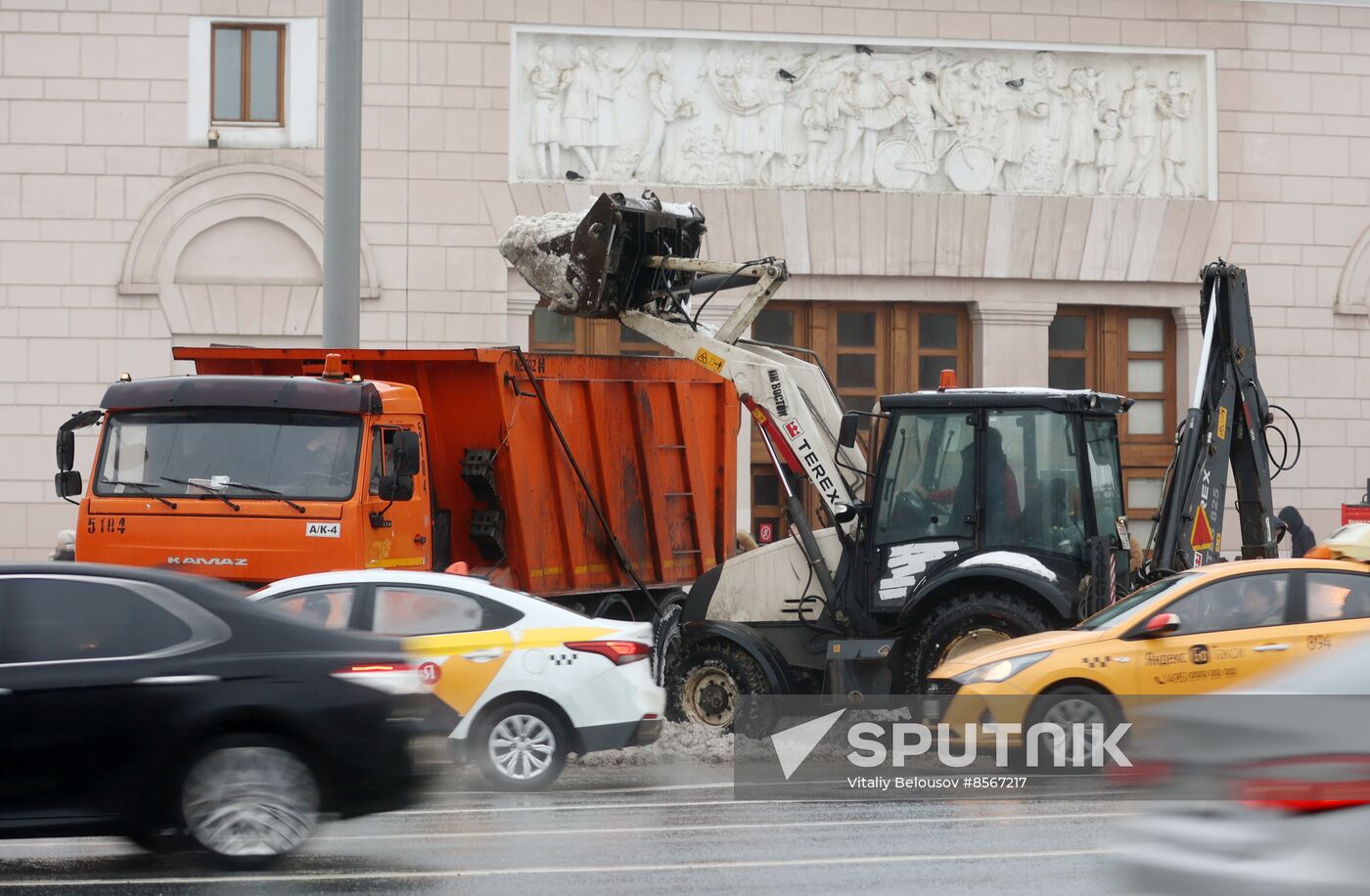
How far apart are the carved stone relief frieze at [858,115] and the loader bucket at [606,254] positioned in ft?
35.4

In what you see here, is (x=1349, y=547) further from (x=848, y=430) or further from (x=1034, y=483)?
(x=848, y=430)

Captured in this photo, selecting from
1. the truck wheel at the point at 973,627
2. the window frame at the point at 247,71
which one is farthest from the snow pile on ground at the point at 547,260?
the window frame at the point at 247,71

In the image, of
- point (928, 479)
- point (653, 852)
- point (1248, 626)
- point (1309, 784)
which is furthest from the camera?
point (928, 479)

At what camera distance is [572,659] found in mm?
11305

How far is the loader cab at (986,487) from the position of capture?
1288cm

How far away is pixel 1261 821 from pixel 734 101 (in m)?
20.9

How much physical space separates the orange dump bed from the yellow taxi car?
4.03 metres

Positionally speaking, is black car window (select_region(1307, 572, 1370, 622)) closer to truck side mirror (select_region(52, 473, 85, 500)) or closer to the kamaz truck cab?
the kamaz truck cab

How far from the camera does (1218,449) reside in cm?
1398

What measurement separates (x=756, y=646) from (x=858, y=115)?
1397 cm

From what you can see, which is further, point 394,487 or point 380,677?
point 394,487

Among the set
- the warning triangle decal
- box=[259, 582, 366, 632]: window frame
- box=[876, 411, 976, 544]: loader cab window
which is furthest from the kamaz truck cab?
the warning triangle decal

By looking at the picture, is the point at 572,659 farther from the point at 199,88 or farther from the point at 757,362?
the point at 199,88

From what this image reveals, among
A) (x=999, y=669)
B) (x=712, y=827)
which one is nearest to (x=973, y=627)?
(x=999, y=669)
